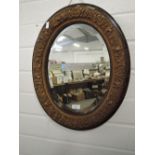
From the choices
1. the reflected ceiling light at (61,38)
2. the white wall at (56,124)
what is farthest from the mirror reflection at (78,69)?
the white wall at (56,124)

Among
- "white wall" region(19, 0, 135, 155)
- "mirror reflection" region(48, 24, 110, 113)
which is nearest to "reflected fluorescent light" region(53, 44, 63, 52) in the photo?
"mirror reflection" region(48, 24, 110, 113)

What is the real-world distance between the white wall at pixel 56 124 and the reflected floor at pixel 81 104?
0.48 ft

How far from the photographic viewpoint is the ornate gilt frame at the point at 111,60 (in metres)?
1.08

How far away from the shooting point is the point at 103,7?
117 cm

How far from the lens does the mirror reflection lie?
115 cm

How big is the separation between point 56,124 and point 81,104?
0.24 m

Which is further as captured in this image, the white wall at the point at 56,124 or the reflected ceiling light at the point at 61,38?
the reflected ceiling light at the point at 61,38

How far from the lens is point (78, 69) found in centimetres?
122

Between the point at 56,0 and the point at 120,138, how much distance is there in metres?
0.94

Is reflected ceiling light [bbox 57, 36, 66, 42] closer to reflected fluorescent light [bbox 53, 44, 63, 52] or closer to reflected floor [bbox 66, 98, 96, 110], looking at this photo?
reflected fluorescent light [bbox 53, 44, 63, 52]

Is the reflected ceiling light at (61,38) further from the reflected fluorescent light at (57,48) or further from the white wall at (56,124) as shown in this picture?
the white wall at (56,124)
